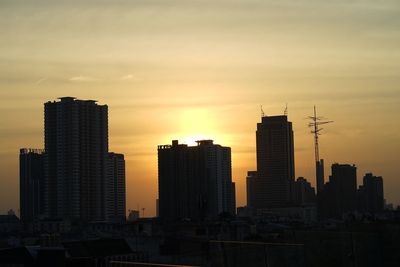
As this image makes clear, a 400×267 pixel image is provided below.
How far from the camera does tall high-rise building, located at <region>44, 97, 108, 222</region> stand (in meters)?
163

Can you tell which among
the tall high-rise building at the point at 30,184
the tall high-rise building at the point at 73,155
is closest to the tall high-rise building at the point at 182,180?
the tall high-rise building at the point at 73,155

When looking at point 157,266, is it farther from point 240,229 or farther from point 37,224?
point 37,224

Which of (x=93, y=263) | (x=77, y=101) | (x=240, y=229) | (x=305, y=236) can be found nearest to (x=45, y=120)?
(x=77, y=101)

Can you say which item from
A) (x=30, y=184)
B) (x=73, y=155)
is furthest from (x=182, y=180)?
(x=30, y=184)

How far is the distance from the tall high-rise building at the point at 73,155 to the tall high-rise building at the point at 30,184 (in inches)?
770

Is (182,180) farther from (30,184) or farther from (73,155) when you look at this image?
(30,184)

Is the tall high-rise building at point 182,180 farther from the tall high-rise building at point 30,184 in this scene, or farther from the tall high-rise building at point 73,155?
the tall high-rise building at point 30,184

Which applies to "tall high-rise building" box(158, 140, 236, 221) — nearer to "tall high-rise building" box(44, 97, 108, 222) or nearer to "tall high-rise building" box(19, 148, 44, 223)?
"tall high-rise building" box(44, 97, 108, 222)

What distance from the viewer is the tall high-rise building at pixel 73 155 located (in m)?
163

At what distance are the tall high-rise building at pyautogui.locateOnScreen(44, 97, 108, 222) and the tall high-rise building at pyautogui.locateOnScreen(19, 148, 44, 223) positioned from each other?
64.1 ft

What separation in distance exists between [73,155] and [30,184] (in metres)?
34.0

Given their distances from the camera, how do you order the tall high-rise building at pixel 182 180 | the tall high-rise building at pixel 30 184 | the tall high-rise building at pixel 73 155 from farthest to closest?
the tall high-rise building at pixel 30 184, the tall high-rise building at pixel 182 180, the tall high-rise building at pixel 73 155

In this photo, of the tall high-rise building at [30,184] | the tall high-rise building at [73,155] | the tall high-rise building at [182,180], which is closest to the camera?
the tall high-rise building at [73,155]

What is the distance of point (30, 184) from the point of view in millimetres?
191500
